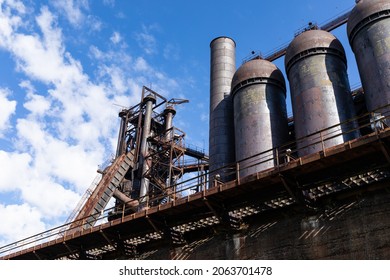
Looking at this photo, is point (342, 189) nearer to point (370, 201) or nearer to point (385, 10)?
point (370, 201)

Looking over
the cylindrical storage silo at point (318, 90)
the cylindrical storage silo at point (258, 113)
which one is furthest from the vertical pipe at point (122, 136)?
the cylindrical storage silo at point (318, 90)

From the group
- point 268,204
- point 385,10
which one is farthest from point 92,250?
point 385,10

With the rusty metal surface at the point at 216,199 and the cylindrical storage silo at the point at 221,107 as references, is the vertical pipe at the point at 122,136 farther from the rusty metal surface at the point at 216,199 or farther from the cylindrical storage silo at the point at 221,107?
the rusty metal surface at the point at 216,199

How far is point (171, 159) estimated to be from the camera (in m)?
Answer: 41.0

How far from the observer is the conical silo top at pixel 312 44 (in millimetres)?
23031

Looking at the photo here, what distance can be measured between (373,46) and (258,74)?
7.02 meters

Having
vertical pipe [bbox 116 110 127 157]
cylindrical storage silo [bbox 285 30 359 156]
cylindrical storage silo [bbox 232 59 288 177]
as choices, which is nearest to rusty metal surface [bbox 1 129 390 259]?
cylindrical storage silo [bbox 285 30 359 156]

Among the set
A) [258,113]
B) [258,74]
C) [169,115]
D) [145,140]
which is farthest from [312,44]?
[169,115]

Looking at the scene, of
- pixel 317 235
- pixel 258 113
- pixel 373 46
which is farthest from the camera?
pixel 258 113

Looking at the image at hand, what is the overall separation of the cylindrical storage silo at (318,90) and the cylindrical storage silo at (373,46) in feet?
3.87

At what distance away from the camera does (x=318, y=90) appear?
2130 cm

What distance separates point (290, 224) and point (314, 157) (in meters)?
3.58

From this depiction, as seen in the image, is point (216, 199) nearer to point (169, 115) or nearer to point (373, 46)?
point (373, 46)

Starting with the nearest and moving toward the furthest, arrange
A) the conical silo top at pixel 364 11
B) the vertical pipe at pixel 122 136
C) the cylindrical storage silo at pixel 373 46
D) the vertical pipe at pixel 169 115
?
the cylindrical storage silo at pixel 373 46 < the conical silo top at pixel 364 11 < the vertical pipe at pixel 122 136 < the vertical pipe at pixel 169 115
